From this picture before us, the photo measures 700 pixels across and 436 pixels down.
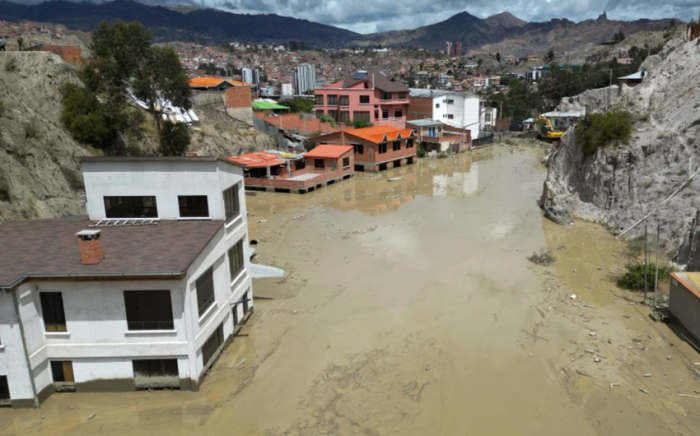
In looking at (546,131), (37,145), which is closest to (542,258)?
(37,145)

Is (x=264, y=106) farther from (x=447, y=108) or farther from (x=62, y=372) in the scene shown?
(x=62, y=372)

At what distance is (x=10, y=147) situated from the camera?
82.5ft

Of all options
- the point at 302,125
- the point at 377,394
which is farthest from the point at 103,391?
the point at 302,125

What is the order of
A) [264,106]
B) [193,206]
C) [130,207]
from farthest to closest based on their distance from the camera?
[264,106]
[130,207]
[193,206]

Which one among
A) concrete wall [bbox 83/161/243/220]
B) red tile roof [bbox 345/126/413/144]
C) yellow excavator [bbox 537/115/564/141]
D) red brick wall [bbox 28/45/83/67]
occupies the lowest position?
yellow excavator [bbox 537/115/564/141]

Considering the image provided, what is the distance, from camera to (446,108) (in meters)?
69.4

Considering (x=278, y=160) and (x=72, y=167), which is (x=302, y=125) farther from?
(x=72, y=167)

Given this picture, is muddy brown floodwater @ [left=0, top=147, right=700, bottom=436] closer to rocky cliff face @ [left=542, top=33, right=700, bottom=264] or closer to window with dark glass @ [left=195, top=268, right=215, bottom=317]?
window with dark glass @ [left=195, top=268, right=215, bottom=317]

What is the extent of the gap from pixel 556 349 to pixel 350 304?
7613 millimetres

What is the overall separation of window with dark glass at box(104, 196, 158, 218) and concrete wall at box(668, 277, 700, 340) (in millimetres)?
17381

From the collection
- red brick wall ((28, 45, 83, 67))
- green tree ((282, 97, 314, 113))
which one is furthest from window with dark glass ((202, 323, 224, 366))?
green tree ((282, 97, 314, 113))

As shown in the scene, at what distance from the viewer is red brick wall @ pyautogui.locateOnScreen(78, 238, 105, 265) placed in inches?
507

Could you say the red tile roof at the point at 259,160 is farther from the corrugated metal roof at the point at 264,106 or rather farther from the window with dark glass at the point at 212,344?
the window with dark glass at the point at 212,344

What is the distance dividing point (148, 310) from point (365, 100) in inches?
2101
